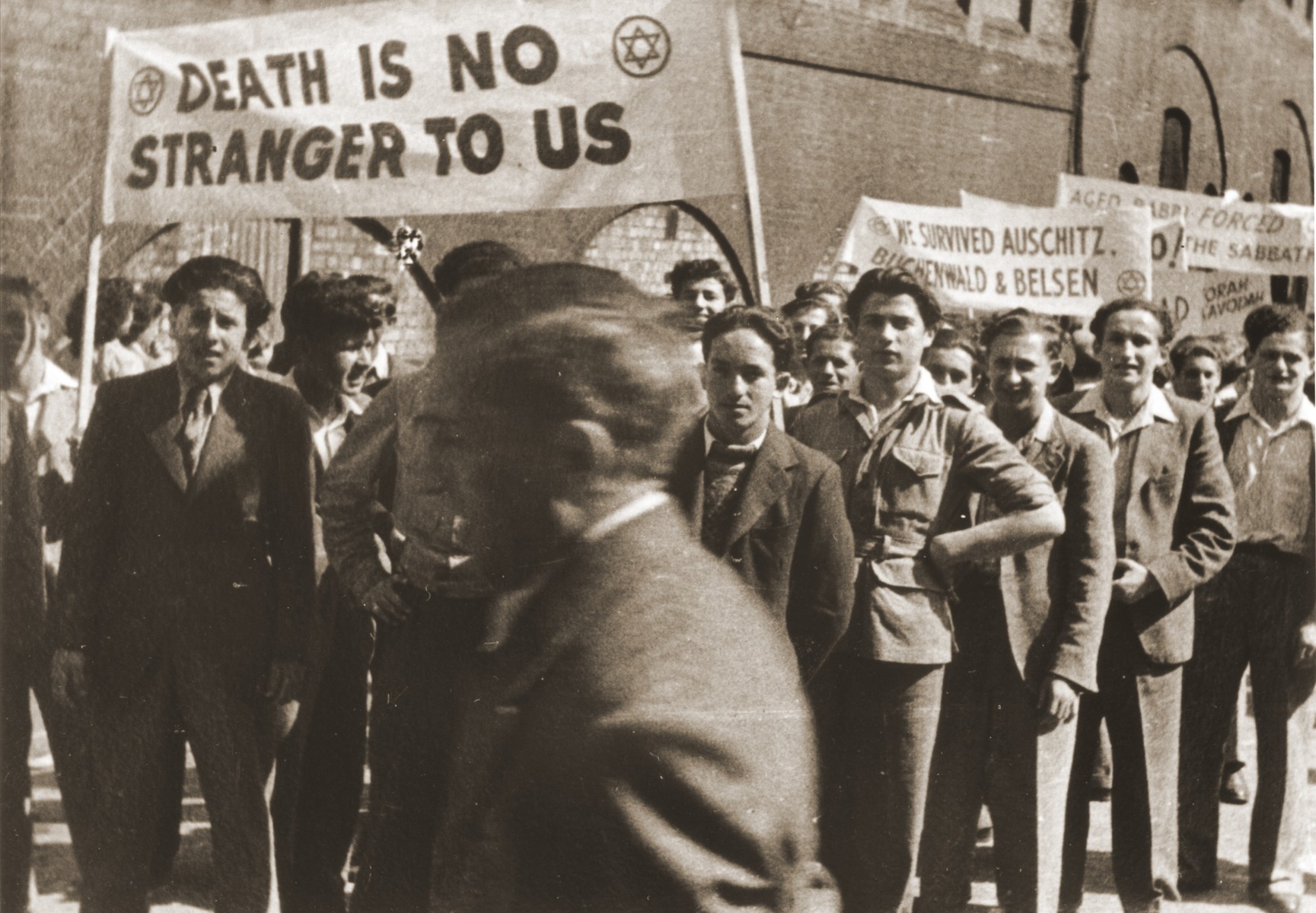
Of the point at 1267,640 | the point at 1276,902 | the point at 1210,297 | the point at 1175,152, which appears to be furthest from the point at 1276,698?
the point at 1175,152

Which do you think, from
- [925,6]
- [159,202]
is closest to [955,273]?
[925,6]

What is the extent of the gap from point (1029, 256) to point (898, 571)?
324 cm

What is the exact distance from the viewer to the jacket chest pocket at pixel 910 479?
3.99 meters

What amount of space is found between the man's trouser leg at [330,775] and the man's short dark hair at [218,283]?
0.77 m

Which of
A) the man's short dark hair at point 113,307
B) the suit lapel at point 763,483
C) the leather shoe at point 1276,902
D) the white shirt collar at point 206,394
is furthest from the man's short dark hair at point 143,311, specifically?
the leather shoe at point 1276,902

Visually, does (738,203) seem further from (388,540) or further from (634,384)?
(388,540)

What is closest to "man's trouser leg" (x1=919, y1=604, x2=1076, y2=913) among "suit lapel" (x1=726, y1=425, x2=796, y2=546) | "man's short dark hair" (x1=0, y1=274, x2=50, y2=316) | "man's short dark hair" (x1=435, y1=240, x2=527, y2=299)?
"suit lapel" (x1=726, y1=425, x2=796, y2=546)

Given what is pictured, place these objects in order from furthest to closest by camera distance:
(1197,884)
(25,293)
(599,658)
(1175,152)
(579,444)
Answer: (1175,152) → (1197,884) → (25,293) → (579,444) → (599,658)

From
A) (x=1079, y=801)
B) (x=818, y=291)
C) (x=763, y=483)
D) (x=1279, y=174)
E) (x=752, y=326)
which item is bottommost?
(x=1079, y=801)

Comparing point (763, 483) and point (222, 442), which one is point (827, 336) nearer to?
point (763, 483)

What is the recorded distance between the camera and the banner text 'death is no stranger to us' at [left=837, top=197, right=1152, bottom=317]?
665cm

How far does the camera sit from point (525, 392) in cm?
363

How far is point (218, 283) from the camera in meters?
3.76

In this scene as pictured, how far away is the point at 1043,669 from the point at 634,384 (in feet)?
4.55
